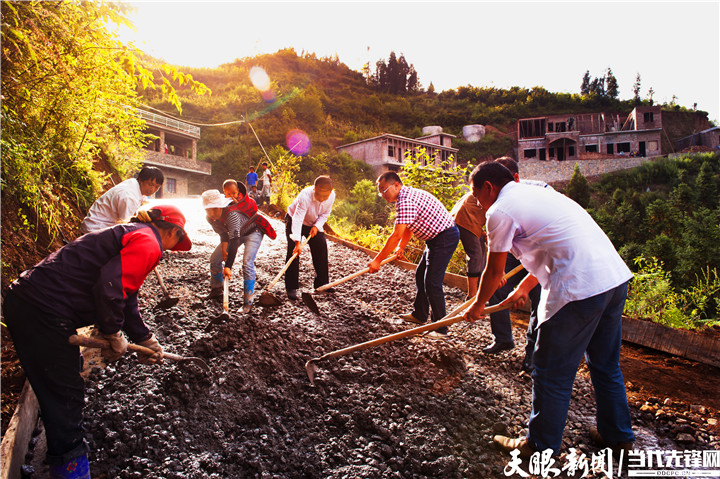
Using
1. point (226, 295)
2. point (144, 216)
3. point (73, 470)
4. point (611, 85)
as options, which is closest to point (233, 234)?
point (226, 295)

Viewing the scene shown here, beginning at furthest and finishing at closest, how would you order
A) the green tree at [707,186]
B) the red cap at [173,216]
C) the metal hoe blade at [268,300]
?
1. the green tree at [707,186]
2. the metal hoe blade at [268,300]
3. the red cap at [173,216]

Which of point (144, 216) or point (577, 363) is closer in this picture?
point (577, 363)

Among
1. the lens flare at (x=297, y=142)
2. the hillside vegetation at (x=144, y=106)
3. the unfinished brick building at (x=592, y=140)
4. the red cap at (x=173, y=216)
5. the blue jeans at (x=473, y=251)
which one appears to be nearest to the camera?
the red cap at (x=173, y=216)

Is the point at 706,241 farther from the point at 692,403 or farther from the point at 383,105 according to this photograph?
the point at 383,105

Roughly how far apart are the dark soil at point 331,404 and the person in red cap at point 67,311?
44 cm

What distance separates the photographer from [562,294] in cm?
191

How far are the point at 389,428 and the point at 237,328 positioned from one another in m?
1.93

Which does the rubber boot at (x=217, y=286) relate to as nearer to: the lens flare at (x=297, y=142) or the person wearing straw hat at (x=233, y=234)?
the person wearing straw hat at (x=233, y=234)

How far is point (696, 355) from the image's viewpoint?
11.7 ft

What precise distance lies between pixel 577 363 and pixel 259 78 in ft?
162

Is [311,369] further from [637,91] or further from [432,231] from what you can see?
[637,91]

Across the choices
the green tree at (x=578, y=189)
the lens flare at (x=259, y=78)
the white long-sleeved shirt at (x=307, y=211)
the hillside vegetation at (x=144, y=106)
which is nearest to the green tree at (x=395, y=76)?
the hillside vegetation at (x=144, y=106)

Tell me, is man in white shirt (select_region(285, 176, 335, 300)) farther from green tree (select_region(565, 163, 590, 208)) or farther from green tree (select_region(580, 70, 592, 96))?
green tree (select_region(580, 70, 592, 96))

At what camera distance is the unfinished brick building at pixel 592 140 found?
31000 mm
